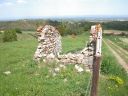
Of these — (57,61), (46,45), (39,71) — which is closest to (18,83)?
(39,71)

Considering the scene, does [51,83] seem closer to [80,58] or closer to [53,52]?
[80,58]

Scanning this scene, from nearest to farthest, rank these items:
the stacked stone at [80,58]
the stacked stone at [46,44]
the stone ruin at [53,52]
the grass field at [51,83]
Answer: the grass field at [51,83] < the stacked stone at [80,58] < the stone ruin at [53,52] < the stacked stone at [46,44]

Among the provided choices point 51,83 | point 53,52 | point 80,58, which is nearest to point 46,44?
point 53,52

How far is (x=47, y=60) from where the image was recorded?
21.1 metres

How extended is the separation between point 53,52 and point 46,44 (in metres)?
0.77

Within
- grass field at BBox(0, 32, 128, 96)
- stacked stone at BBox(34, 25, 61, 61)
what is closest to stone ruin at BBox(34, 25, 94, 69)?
stacked stone at BBox(34, 25, 61, 61)

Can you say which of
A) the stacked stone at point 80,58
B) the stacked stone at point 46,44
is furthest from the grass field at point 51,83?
the stacked stone at point 46,44

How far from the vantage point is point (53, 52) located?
73.9 feet

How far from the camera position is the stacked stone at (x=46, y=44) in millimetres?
22023

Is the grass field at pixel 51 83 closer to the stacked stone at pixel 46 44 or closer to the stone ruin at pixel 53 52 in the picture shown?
the stone ruin at pixel 53 52

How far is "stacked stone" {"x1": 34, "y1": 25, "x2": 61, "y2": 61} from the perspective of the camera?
22.0 m

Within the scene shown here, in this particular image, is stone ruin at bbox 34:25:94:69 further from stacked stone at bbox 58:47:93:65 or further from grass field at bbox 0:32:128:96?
grass field at bbox 0:32:128:96

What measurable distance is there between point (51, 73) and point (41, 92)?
4.06 meters

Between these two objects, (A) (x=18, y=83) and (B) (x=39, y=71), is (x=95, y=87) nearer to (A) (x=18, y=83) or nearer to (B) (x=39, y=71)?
(A) (x=18, y=83)
